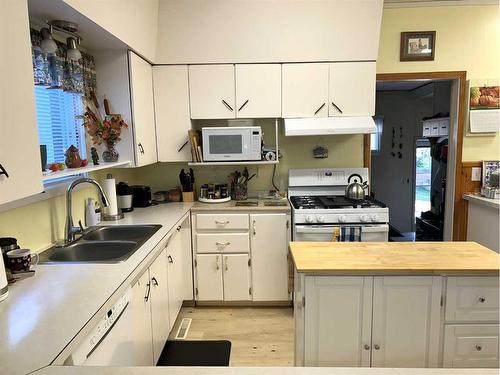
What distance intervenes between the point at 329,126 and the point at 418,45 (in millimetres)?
1248

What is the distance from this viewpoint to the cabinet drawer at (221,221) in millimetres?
3062

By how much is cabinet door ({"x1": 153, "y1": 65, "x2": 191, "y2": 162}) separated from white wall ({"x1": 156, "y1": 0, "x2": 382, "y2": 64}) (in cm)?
12

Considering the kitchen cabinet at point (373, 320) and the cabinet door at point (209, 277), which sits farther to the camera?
the cabinet door at point (209, 277)

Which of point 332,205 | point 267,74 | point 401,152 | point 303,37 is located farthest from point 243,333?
point 401,152

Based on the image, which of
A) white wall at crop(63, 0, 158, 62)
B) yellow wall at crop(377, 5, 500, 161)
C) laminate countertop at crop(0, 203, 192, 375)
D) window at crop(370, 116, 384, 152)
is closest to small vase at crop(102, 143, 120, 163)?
white wall at crop(63, 0, 158, 62)

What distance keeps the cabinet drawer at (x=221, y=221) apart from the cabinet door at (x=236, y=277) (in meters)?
0.26

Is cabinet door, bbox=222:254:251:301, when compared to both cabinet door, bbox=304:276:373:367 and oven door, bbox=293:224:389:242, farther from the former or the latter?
cabinet door, bbox=304:276:373:367

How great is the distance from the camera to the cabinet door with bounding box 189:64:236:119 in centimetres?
316

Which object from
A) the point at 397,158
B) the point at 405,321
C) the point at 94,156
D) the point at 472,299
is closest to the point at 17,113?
the point at 94,156

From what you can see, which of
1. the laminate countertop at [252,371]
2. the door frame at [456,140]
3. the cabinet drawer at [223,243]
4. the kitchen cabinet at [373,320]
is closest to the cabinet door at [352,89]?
the door frame at [456,140]

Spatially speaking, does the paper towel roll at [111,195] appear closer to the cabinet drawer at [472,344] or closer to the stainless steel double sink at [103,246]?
the stainless steel double sink at [103,246]

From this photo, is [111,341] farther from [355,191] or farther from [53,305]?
[355,191]

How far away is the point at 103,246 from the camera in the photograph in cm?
220

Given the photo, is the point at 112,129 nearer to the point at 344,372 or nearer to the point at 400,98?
the point at 344,372
